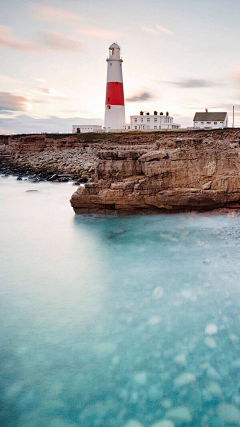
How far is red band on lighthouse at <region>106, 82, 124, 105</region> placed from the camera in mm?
38094

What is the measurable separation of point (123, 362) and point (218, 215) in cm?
768

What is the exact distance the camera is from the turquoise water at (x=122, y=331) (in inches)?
155

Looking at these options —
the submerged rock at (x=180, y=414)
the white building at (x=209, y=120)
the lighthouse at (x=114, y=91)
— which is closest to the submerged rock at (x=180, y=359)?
the submerged rock at (x=180, y=414)

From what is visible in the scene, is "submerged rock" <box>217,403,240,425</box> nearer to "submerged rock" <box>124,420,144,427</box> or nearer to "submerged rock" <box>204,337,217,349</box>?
"submerged rock" <box>124,420,144,427</box>

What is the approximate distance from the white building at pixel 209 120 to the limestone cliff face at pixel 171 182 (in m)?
31.6

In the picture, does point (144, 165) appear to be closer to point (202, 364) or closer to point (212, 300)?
point (212, 300)

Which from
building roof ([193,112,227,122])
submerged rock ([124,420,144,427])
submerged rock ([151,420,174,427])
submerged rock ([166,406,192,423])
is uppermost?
building roof ([193,112,227,122])

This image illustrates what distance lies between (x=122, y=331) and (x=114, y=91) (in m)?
35.9

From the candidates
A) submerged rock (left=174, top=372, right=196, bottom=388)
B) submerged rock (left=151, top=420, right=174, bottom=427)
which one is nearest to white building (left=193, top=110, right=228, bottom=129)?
submerged rock (left=174, top=372, right=196, bottom=388)

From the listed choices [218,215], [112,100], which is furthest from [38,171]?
[218,215]

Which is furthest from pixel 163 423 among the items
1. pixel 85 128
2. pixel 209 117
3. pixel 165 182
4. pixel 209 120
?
pixel 85 128

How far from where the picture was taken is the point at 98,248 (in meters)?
9.27

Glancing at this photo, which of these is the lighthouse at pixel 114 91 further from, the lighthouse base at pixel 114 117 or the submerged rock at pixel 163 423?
the submerged rock at pixel 163 423

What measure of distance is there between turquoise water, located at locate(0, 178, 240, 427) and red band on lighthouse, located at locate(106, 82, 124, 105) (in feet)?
102
